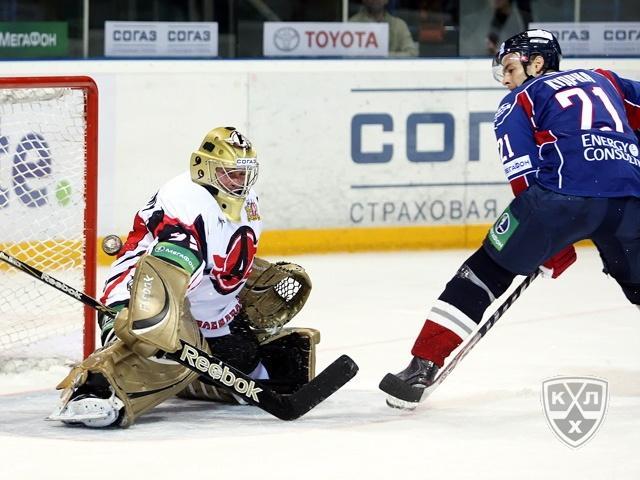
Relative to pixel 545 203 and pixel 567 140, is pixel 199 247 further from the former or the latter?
pixel 567 140

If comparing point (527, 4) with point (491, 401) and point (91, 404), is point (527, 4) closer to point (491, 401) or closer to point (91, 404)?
point (491, 401)

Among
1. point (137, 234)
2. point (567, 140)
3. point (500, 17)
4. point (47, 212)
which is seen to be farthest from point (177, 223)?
point (500, 17)

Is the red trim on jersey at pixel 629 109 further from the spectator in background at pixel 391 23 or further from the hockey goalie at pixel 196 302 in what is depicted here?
the spectator in background at pixel 391 23

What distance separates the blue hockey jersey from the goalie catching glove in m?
0.62

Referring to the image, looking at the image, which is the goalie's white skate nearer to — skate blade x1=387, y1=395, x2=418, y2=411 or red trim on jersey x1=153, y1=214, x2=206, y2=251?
red trim on jersey x1=153, y1=214, x2=206, y2=251

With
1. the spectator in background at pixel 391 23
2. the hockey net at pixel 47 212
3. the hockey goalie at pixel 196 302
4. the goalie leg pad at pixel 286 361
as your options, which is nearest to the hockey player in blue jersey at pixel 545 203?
the goalie leg pad at pixel 286 361

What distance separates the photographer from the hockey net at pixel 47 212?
4527 millimetres

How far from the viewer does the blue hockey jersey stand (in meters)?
4.04

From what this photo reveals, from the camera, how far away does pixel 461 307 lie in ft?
13.2

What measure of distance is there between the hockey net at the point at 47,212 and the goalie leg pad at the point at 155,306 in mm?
833

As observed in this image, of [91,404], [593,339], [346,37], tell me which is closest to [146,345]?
[91,404]

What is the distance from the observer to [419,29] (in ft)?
23.7

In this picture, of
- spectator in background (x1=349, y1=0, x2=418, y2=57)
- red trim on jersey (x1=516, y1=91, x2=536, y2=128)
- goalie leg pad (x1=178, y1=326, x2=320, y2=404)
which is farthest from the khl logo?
spectator in background (x1=349, y1=0, x2=418, y2=57)

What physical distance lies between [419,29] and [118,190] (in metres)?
1.61
